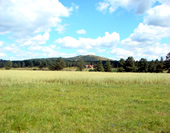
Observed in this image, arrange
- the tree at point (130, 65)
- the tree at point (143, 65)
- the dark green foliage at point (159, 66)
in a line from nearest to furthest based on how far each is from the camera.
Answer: the tree at point (130, 65), the dark green foliage at point (159, 66), the tree at point (143, 65)

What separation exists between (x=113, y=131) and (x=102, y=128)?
0.37 m

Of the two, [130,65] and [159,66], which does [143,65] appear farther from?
[130,65]

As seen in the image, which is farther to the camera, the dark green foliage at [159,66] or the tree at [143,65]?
the tree at [143,65]

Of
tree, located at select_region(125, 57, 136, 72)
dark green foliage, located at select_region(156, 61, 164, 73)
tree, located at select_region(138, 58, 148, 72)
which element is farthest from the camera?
tree, located at select_region(138, 58, 148, 72)

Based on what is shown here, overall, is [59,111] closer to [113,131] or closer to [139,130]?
[113,131]

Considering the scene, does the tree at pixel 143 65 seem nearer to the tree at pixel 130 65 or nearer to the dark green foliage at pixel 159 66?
the dark green foliage at pixel 159 66

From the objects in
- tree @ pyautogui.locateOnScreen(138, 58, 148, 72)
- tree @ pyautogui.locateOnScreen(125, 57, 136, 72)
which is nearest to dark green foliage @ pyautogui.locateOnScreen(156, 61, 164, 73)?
tree @ pyautogui.locateOnScreen(138, 58, 148, 72)

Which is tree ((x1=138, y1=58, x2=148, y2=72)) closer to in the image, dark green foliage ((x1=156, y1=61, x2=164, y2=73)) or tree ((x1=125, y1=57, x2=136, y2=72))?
dark green foliage ((x1=156, y1=61, x2=164, y2=73))

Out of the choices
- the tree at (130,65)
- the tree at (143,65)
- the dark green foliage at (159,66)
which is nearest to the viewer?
the tree at (130,65)

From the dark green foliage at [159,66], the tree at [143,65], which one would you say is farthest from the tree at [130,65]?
the dark green foliage at [159,66]

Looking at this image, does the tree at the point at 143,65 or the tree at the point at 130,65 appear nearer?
the tree at the point at 130,65

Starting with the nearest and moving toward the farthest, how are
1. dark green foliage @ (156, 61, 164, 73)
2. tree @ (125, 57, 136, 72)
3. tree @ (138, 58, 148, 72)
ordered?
tree @ (125, 57, 136, 72) < dark green foliage @ (156, 61, 164, 73) < tree @ (138, 58, 148, 72)

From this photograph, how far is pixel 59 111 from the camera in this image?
539 centimetres

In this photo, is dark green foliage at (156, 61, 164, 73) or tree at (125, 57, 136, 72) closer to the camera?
tree at (125, 57, 136, 72)
